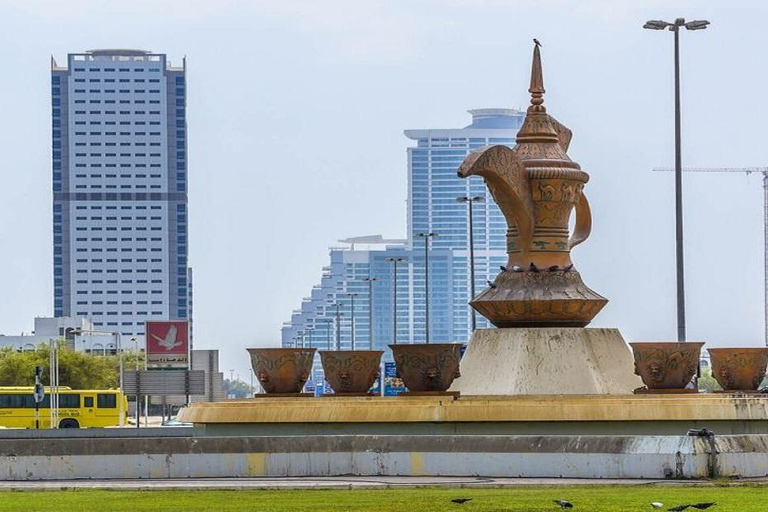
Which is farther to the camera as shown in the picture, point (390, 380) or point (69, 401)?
point (69, 401)

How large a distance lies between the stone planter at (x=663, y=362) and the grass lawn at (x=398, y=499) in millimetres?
6617

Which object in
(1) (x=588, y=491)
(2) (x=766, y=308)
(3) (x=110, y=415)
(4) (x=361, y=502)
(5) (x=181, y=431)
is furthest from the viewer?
(2) (x=766, y=308)

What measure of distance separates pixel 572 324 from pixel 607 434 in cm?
461

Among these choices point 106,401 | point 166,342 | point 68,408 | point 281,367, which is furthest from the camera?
point 68,408

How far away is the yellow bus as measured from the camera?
255ft

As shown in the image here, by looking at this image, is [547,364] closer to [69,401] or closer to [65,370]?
[69,401]

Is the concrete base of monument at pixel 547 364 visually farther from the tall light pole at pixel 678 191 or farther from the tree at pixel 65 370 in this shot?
the tree at pixel 65 370

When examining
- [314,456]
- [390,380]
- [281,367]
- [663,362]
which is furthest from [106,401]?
[314,456]

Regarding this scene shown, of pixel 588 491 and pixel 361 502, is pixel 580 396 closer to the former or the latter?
pixel 588 491

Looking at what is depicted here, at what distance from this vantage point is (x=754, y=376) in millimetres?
30625

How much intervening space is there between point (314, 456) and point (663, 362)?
6289 mm

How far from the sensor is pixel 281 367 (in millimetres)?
30453

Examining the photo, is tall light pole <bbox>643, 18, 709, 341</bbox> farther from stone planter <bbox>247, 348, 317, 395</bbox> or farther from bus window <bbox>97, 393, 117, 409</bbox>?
bus window <bbox>97, 393, 117, 409</bbox>

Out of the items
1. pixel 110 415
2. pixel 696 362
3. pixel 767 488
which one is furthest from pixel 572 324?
pixel 110 415
